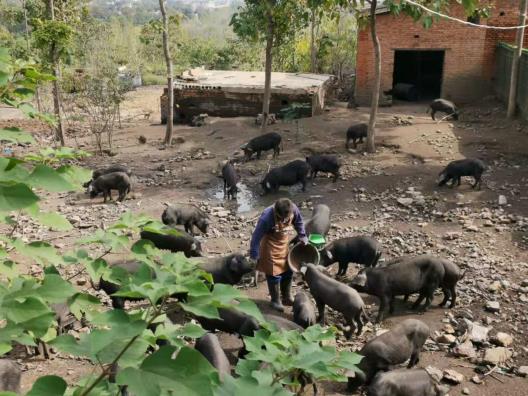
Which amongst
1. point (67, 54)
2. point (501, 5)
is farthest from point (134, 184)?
point (501, 5)

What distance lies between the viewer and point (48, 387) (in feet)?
4.87

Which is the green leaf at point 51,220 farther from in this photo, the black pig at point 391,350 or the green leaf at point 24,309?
the black pig at point 391,350

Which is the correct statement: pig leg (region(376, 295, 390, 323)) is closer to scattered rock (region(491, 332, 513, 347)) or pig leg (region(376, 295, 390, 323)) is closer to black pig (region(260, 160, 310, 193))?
scattered rock (region(491, 332, 513, 347))

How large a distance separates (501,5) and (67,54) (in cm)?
1411

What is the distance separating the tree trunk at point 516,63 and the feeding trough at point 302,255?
1116 cm

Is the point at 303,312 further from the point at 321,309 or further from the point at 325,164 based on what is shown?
the point at 325,164

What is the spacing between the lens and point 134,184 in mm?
13359

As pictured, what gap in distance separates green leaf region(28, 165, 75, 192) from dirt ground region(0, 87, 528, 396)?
5182 mm

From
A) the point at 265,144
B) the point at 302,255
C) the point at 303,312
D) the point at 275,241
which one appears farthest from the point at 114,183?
the point at 303,312

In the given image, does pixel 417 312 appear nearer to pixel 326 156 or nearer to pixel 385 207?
pixel 385 207

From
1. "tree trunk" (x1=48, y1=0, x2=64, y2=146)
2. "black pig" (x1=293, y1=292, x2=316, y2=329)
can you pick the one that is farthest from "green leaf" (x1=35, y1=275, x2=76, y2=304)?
"tree trunk" (x1=48, y1=0, x2=64, y2=146)

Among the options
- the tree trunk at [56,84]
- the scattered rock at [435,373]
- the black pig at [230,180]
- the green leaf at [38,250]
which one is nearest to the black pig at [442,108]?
the black pig at [230,180]

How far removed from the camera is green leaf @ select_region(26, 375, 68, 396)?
1.47 metres

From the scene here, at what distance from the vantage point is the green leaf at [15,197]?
4.66ft
